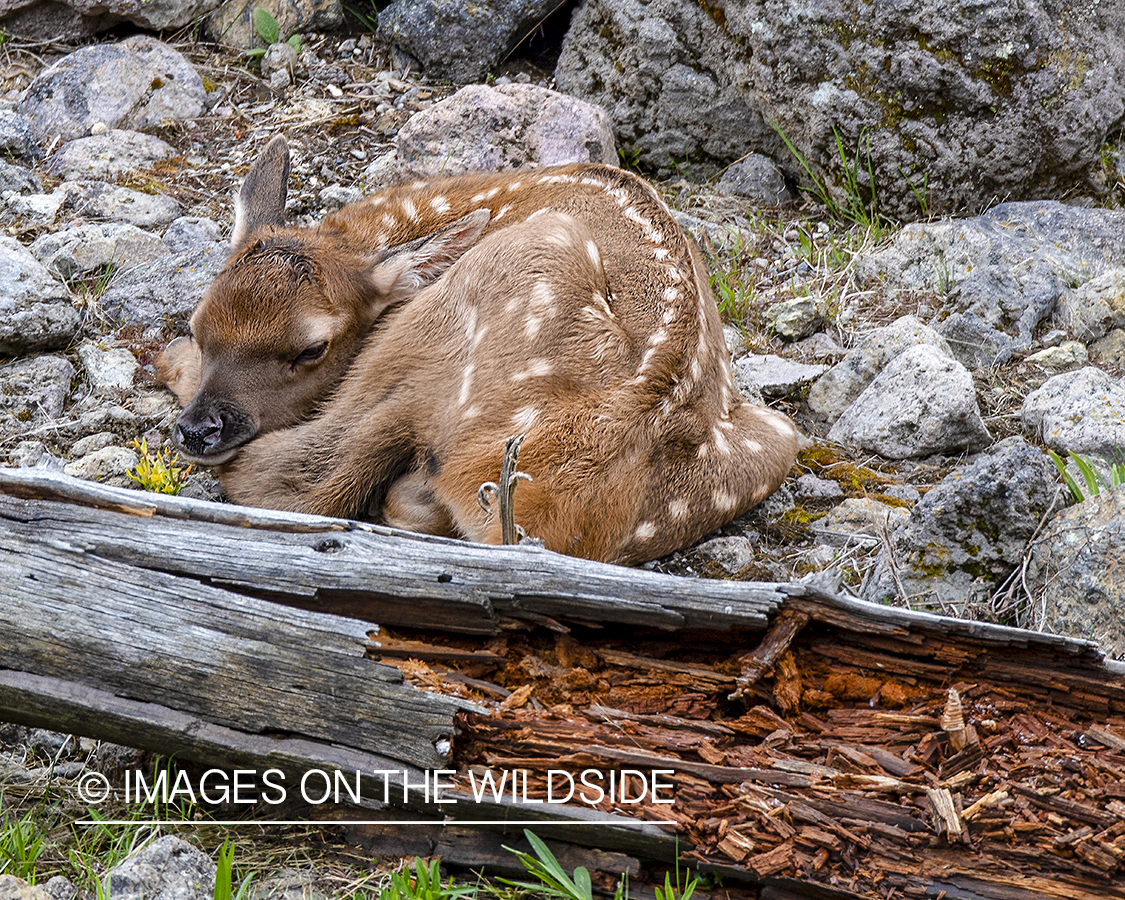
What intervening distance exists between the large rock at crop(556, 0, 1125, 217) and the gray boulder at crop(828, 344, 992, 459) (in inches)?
64.6

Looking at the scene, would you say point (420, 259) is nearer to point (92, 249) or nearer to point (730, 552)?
point (730, 552)

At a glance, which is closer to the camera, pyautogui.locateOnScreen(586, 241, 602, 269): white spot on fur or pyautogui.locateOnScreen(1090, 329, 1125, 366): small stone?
pyautogui.locateOnScreen(586, 241, 602, 269): white spot on fur

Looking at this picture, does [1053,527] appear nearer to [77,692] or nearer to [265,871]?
[265,871]

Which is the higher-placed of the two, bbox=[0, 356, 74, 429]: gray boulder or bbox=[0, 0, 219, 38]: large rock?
bbox=[0, 0, 219, 38]: large rock

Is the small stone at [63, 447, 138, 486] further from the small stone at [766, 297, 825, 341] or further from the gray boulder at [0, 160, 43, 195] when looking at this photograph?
the small stone at [766, 297, 825, 341]

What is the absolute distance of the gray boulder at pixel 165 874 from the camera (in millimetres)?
2400

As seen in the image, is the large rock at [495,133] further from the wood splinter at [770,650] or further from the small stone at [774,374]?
the wood splinter at [770,650]

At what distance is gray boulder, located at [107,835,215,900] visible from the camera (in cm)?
240

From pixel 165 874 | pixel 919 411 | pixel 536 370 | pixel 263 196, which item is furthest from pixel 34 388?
pixel 919 411

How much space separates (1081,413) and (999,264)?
1236 mm

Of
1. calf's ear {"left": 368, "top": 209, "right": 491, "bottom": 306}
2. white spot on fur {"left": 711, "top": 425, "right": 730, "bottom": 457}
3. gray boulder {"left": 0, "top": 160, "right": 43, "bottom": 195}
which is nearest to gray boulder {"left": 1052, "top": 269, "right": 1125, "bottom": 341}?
white spot on fur {"left": 711, "top": 425, "right": 730, "bottom": 457}

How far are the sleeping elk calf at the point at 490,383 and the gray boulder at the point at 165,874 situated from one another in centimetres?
135

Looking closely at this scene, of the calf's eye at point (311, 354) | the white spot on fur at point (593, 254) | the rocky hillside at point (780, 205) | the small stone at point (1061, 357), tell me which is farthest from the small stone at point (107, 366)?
the small stone at point (1061, 357)

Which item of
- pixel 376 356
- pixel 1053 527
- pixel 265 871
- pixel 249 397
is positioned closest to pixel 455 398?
pixel 376 356
